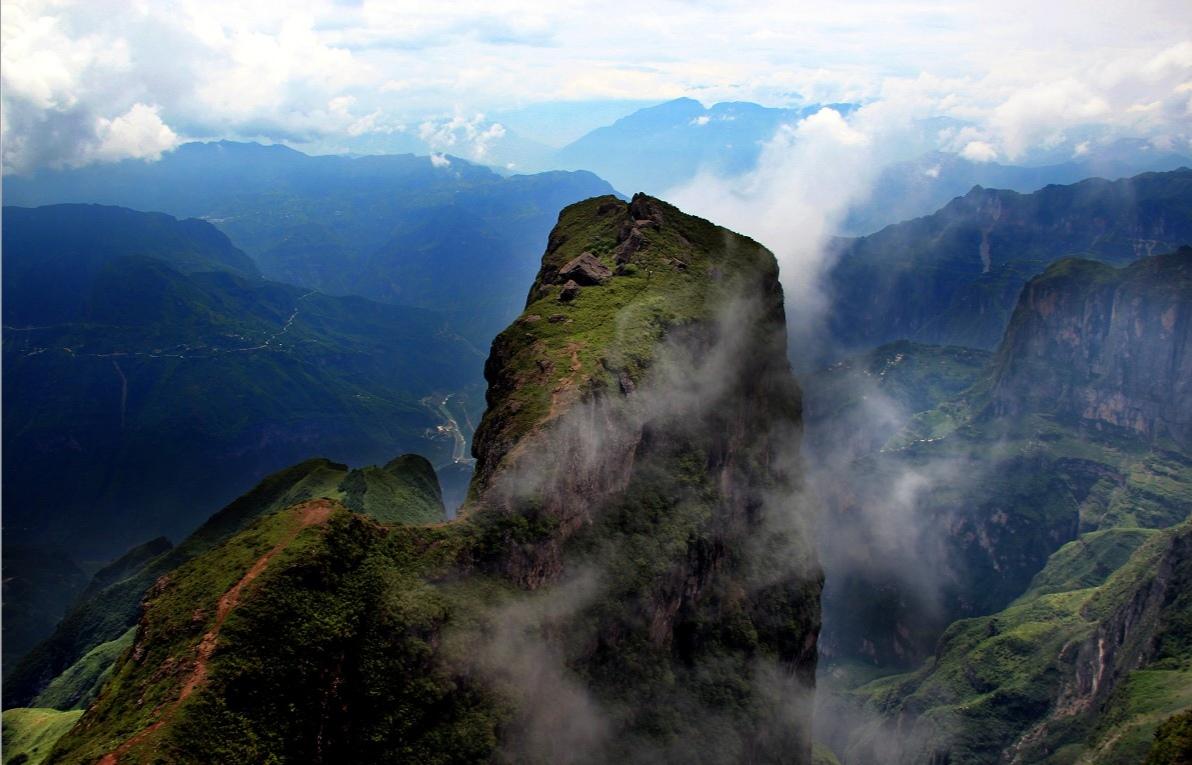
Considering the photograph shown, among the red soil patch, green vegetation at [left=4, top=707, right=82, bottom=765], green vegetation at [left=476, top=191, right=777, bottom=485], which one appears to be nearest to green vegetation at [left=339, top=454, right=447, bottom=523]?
green vegetation at [left=476, top=191, right=777, bottom=485]

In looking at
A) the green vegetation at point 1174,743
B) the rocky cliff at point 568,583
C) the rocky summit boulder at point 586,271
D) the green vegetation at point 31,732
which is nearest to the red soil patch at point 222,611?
the rocky cliff at point 568,583

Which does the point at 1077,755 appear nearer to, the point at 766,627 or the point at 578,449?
the point at 766,627

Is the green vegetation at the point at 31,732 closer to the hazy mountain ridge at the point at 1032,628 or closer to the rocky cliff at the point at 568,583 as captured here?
the rocky cliff at the point at 568,583

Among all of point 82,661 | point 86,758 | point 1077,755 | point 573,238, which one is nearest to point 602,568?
point 86,758

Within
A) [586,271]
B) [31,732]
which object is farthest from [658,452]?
[31,732]

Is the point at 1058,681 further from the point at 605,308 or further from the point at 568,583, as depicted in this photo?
the point at 568,583

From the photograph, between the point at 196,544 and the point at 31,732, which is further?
the point at 196,544
